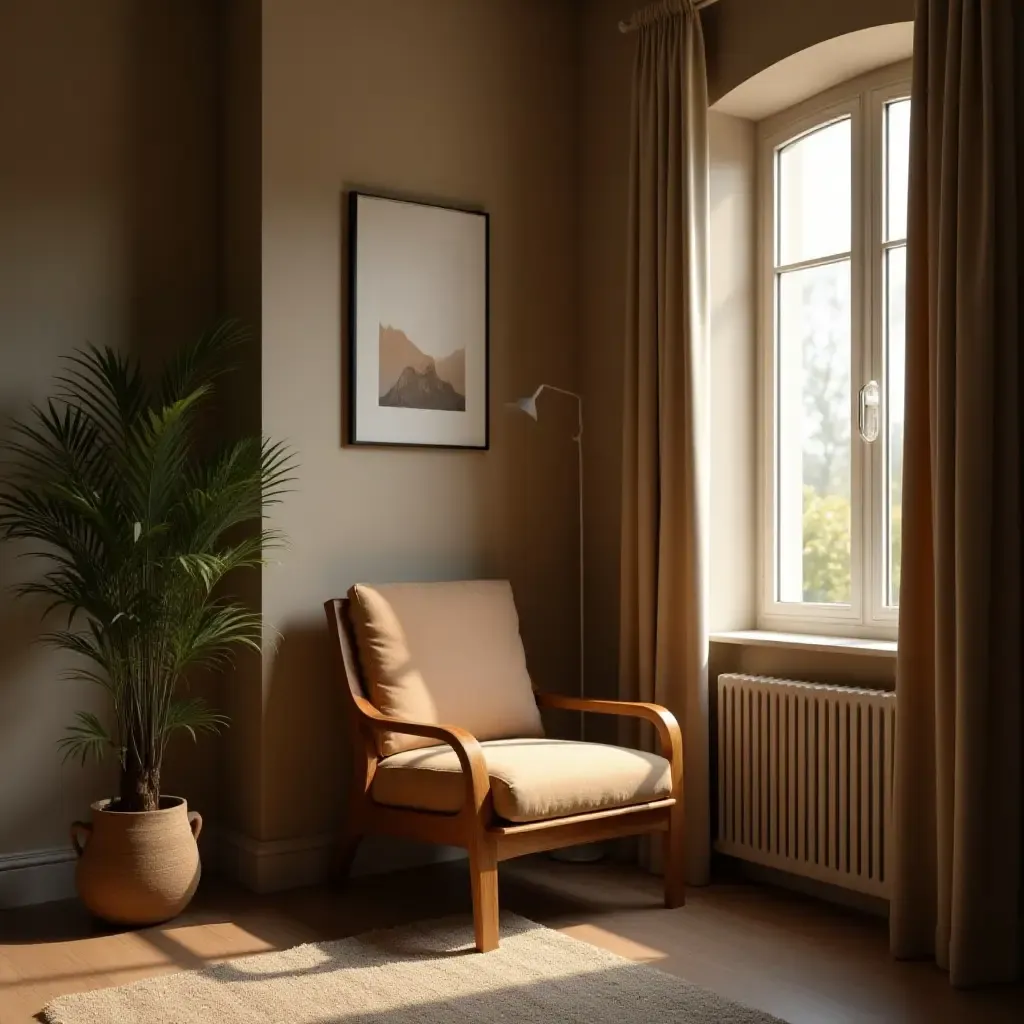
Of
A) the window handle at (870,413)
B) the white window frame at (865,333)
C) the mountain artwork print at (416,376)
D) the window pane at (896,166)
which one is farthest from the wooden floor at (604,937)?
the window pane at (896,166)

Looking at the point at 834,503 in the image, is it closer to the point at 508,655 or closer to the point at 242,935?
the point at 508,655

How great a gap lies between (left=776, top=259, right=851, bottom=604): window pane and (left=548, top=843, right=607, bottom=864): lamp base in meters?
1.05

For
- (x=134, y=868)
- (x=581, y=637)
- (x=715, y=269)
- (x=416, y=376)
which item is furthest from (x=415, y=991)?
(x=715, y=269)

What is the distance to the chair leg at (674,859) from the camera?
3.55 meters

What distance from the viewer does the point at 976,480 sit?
2.93m

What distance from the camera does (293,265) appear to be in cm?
388

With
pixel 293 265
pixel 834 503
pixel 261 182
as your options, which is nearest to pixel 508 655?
pixel 834 503

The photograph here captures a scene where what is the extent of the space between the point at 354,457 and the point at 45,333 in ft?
3.26

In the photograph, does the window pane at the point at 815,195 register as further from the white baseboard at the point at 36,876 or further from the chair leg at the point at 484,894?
the white baseboard at the point at 36,876

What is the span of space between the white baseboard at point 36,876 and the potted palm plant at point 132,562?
0.18 m

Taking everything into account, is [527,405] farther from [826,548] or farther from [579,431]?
[826,548]

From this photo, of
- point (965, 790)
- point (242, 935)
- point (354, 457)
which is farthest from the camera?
point (354, 457)

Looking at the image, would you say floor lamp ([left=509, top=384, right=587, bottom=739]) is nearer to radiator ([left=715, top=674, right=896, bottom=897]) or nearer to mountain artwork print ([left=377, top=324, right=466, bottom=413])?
mountain artwork print ([left=377, top=324, right=466, bottom=413])

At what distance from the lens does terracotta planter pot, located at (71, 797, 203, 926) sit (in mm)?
3316
